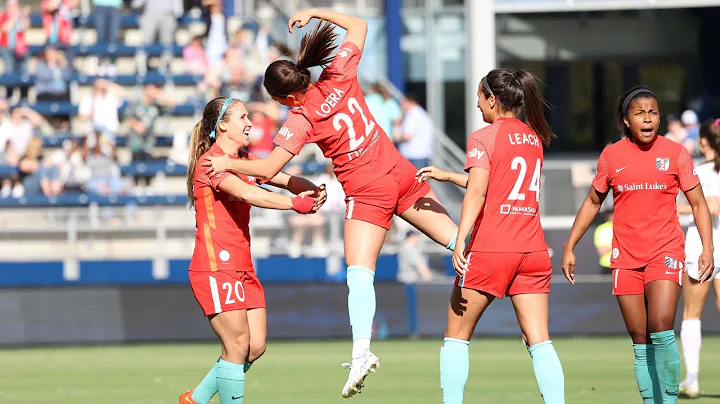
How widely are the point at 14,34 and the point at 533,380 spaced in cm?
1328

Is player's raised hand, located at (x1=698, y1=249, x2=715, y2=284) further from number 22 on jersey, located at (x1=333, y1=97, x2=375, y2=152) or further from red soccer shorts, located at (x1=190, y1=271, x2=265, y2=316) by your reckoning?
red soccer shorts, located at (x1=190, y1=271, x2=265, y2=316)

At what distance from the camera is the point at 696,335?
9.78m

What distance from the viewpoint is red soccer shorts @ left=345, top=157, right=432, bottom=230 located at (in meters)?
7.88

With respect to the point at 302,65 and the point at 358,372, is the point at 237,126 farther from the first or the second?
the point at 358,372

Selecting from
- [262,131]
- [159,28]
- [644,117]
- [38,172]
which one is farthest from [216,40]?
[644,117]

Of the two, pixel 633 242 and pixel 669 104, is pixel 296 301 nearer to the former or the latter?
pixel 633 242

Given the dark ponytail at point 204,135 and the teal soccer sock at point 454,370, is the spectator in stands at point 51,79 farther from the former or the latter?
the teal soccer sock at point 454,370

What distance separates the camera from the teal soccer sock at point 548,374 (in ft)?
23.8

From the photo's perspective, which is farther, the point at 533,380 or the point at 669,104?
the point at 669,104

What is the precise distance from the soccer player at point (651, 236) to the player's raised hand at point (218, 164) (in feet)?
7.05

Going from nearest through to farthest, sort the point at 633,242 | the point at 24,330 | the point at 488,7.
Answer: the point at 633,242, the point at 24,330, the point at 488,7

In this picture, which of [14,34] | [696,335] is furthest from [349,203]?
[14,34]

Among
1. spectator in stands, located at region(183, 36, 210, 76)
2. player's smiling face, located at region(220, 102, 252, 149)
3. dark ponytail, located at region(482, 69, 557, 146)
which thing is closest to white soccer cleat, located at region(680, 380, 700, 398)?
dark ponytail, located at region(482, 69, 557, 146)

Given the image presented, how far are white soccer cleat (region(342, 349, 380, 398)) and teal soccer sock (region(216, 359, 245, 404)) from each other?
2.13 ft
